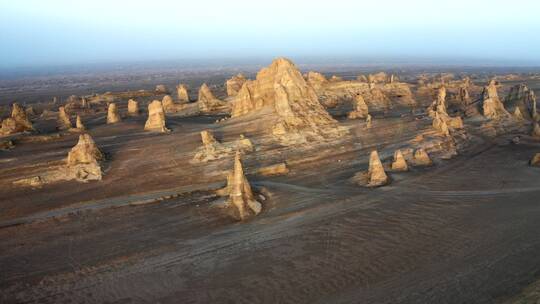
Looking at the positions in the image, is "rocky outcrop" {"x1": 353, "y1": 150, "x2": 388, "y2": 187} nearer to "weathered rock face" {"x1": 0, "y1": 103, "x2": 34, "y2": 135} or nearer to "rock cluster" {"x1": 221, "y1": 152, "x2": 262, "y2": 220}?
"rock cluster" {"x1": 221, "y1": 152, "x2": 262, "y2": 220}

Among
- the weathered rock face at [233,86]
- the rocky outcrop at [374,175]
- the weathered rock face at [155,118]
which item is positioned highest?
the weathered rock face at [233,86]

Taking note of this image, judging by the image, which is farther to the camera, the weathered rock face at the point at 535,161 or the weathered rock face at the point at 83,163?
the weathered rock face at the point at 535,161

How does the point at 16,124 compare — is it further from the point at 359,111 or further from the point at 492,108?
the point at 492,108

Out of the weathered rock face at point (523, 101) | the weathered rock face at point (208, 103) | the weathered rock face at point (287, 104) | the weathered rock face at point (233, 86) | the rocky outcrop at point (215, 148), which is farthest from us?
the weathered rock face at point (233, 86)

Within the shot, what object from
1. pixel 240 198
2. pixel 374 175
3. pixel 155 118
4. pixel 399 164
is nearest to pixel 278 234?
pixel 240 198

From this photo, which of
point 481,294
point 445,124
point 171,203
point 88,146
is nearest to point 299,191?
point 171,203

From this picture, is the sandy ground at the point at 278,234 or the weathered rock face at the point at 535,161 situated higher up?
the weathered rock face at the point at 535,161

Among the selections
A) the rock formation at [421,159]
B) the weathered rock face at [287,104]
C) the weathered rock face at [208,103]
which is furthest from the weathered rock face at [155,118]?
the rock formation at [421,159]

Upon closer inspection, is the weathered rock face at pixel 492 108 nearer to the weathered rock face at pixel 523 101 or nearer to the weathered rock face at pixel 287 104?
the weathered rock face at pixel 523 101
